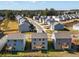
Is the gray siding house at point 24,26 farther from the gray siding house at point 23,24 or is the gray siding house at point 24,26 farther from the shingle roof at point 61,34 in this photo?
the shingle roof at point 61,34

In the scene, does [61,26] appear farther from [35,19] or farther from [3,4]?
[3,4]

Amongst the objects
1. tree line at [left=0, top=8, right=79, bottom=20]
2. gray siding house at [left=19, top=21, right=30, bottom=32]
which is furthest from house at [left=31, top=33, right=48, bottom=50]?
tree line at [left=0, top=8, right=79, bottom=20]

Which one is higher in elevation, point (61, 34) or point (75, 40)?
point (61, 34)

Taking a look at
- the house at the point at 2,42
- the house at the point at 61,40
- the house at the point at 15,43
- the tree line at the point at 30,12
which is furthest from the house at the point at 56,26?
the house at the point at 2,42

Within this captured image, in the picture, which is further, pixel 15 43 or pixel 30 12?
pixel 30 12

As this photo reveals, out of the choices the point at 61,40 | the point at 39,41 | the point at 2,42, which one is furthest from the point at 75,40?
the point at 2,42

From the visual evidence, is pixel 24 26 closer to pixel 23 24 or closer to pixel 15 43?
pixel 23 24
